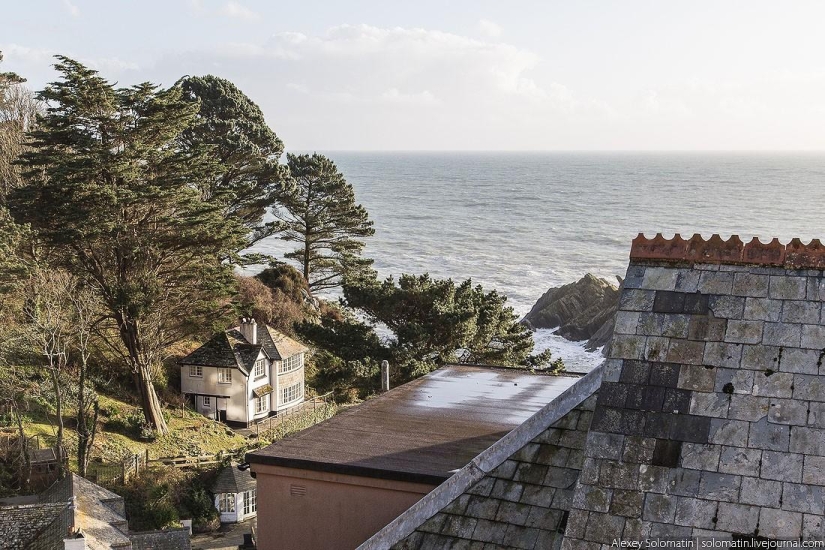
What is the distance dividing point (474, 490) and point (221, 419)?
25.7m

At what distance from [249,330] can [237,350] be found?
959 mm

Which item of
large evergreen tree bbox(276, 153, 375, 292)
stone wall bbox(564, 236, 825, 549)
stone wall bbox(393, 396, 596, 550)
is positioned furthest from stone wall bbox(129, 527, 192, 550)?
large evergreen tree bbox(276, 153, 375, 292)

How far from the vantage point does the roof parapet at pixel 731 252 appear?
19.4ft

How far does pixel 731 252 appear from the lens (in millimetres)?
6051

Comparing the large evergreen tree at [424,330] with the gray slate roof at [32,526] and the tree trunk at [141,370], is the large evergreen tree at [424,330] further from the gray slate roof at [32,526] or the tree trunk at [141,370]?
the gray slate roof at [32,526]

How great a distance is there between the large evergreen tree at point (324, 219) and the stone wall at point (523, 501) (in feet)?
122

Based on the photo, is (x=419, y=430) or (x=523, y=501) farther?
(x=419, y=430)

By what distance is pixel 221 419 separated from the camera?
30.8 m

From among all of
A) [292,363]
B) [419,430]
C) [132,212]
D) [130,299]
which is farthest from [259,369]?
[419,430]

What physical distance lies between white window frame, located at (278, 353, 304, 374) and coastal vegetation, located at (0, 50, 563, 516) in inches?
70.4

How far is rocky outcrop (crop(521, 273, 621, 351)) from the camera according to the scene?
53537mm

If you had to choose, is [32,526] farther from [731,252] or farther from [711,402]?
[731,252]

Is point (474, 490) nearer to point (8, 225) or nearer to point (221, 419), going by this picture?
point (8, 225)

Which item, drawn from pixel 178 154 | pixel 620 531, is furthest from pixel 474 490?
pixel 178 154
